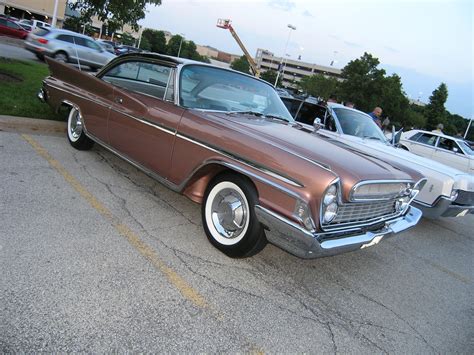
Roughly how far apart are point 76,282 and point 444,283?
3.61 m

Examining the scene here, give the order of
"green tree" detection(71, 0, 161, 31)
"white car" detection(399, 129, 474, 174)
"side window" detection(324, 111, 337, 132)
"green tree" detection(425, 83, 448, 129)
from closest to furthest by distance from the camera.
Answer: "side window" detection(324, 111, 337, 132) → "green tree" detection(71, 0, 161, 31) → "white car" detection(399, 129, 474, 174) → "green tree" detection(425, 83, 448, 129)

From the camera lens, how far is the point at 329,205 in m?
2.97

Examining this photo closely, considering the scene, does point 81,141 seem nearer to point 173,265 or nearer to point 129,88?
point 129,88

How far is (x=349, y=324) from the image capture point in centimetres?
302

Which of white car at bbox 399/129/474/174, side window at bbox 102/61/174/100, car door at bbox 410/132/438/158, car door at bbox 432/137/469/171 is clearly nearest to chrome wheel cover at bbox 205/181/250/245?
side window at bbox 102/61/174/100

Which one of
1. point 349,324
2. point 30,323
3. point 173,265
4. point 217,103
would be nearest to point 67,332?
point 30,323

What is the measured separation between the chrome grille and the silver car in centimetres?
1503

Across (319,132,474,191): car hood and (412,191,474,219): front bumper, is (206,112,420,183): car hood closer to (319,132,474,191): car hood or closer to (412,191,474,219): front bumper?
(319,132,474,191): car hood

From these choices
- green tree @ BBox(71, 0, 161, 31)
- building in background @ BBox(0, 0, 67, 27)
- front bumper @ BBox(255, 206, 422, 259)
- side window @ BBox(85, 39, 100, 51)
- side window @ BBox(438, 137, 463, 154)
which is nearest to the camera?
front bumper @ BBox(255, 206, 422, 259)

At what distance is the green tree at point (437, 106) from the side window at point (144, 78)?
6432 cm

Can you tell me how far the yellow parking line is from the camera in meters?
2.90

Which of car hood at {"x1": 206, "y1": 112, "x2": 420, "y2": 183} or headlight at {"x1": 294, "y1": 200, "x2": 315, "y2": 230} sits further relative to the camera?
car hood at {"x1": 206, "y1": 112, "x2": 420, "y2": 183}

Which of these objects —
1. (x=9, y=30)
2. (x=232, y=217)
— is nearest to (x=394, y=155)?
(x=232, y=217)

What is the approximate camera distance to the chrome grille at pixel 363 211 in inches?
124
